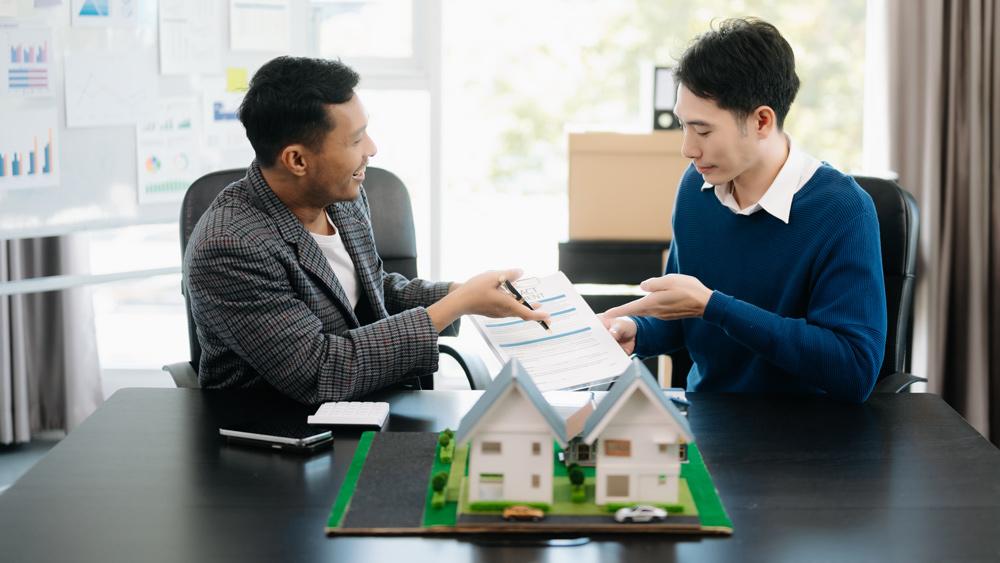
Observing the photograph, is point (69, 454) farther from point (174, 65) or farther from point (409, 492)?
point (174, 65)

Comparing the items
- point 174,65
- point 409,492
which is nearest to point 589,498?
point 409,492

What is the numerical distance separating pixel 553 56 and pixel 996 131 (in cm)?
165

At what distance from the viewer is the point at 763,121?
1853 millimetres

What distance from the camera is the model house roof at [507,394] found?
4.07 feet

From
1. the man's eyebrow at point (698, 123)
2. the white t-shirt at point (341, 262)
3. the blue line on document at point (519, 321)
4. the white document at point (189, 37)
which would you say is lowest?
the blue line on document at point (519, 321)

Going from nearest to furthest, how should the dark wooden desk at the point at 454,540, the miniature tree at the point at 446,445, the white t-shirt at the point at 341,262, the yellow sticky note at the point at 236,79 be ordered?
the dark wooden desk at the point at 454,540, the miniature tree at the point at 446,445, the white t-shirt at the point at 341,262, the yellow sticky note at the point at 236,79

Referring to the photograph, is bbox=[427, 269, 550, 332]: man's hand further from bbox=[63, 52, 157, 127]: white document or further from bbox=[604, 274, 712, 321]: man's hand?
bbox=[63, 52, 157, 127]: white document

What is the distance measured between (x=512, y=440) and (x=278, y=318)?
612mm

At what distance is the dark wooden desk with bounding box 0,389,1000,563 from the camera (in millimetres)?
1205

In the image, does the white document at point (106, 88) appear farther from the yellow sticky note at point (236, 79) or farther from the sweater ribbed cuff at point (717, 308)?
the sweater ribbed cuff at point (717, 308)

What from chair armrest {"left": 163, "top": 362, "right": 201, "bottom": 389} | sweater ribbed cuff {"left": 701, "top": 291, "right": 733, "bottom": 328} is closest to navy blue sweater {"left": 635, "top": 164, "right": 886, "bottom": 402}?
sweater ribbed cuff {"left": 701, "top": 291, "right": 733, "bottom": 328}

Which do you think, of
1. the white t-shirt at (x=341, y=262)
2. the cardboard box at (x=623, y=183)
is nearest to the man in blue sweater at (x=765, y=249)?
the white t-shirt at (x=341, y=262)

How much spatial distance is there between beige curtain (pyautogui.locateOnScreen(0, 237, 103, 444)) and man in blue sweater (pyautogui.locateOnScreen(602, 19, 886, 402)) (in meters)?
2.04

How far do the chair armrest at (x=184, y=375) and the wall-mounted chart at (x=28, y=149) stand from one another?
101cm
